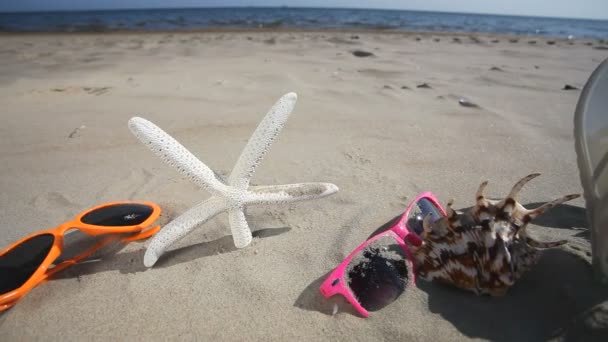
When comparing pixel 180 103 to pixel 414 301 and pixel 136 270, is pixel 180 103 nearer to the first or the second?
pixel 136 270

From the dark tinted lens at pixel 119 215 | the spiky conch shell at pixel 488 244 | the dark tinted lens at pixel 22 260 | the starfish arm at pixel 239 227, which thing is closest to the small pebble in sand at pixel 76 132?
the dark tinted lens at pixel 119 215

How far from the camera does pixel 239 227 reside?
6.40 ft

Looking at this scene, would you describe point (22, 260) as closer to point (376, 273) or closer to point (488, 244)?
point (376, 273)

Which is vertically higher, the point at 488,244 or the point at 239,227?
the point at 488,244

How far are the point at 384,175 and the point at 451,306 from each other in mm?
1381

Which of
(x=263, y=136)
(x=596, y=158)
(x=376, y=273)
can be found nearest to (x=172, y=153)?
(x=263, y=136)

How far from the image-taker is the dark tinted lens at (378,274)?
1.59 m

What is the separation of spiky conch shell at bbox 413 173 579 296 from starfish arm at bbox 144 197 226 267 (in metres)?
1.21

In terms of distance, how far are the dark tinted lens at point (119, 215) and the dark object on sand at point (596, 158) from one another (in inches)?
95.4

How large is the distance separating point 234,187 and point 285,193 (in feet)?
1.01

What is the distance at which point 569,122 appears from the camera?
370 cm

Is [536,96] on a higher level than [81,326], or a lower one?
higher

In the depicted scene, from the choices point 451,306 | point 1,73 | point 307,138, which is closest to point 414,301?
point 451,306

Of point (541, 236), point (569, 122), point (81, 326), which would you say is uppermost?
point (569, 122)
